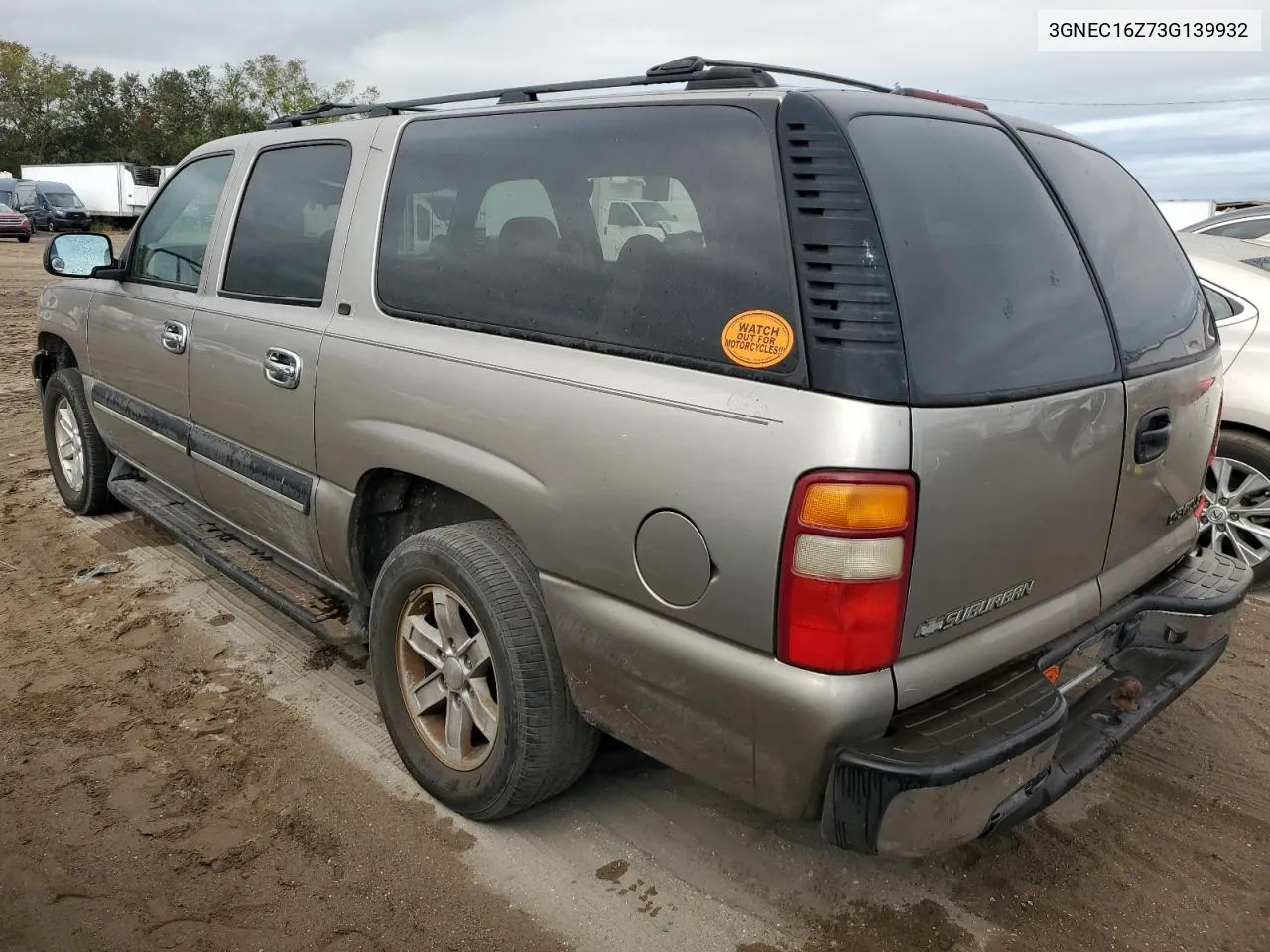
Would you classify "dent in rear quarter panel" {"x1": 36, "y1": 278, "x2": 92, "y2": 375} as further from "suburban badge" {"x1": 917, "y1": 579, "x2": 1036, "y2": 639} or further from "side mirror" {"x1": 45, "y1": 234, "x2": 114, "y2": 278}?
"suburban badge" {"x1": 917, "y1": 579, "x2": 1036, "y2": 639}

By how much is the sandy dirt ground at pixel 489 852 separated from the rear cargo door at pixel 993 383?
0.79m

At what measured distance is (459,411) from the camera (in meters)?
2.47

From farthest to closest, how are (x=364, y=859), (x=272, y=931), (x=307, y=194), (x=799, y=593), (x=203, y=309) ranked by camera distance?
(x=203, y=309) < (x=307, y=194) < (x=364, y=859) < (x=272, y=931) < (x=799, y=593)

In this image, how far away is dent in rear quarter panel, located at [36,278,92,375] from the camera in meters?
4.58

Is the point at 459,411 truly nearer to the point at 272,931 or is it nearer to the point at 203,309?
the point at 272,931

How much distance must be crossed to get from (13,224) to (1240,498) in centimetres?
3065

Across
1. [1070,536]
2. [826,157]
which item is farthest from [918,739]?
[826,157]

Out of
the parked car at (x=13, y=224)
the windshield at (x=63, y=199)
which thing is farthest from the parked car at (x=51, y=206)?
the parked car at (x=13, y=224)

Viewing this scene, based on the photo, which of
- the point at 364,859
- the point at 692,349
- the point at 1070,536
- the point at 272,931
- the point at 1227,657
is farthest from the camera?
the point at 1227,657

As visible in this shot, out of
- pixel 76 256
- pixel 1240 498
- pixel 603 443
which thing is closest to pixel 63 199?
pixel 76 256

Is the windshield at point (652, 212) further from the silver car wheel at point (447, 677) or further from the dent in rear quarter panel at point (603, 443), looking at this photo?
the silver car wheel at point (447, 677)

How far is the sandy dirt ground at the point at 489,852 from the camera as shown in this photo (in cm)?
235

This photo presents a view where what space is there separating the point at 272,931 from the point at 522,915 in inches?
24.0

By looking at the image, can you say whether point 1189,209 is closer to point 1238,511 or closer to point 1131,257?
point 1238,511
